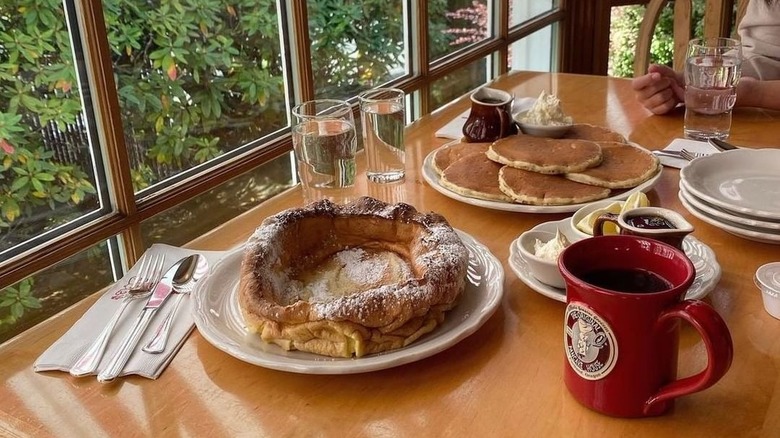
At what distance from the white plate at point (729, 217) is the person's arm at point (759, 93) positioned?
66cm

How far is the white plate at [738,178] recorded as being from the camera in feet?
3.70

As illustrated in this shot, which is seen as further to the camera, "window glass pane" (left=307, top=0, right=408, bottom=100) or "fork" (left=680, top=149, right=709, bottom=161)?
"window glass pane" (left=307, top=0, right=408, bottom=100)

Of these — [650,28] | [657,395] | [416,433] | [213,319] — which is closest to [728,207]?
[657,395]

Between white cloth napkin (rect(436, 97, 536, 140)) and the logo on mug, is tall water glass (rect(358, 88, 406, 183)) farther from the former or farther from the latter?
the logo on mug

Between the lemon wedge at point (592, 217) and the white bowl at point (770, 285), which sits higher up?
the lemon wedge at point (592, 217)

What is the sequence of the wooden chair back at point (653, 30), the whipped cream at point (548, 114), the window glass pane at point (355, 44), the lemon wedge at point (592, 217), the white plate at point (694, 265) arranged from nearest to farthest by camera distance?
the white plate at point (694, 265), the lemon wedge at point (592, 217), the whipped cream at point (548, 114), the window glass pane at point (355, 44), the wooden chair back at point (653, 30)

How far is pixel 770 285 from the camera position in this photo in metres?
0.90

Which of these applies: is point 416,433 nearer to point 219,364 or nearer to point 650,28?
point 219,364

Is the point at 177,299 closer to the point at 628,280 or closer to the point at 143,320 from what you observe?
the point at 143,320

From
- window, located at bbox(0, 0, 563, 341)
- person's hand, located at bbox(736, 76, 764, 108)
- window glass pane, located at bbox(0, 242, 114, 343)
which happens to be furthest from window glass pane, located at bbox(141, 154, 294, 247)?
person's hand, located at bbox(736, 76, 764, 108)

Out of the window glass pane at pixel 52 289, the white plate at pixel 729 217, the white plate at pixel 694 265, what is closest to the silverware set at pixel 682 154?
the white plate at pixel 729 217

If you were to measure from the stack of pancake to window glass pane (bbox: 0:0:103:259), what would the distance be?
638 mm

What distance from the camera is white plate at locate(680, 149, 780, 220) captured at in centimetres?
113

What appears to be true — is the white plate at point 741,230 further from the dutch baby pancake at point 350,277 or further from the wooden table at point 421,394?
the dutch baby pancake at point 350,277
